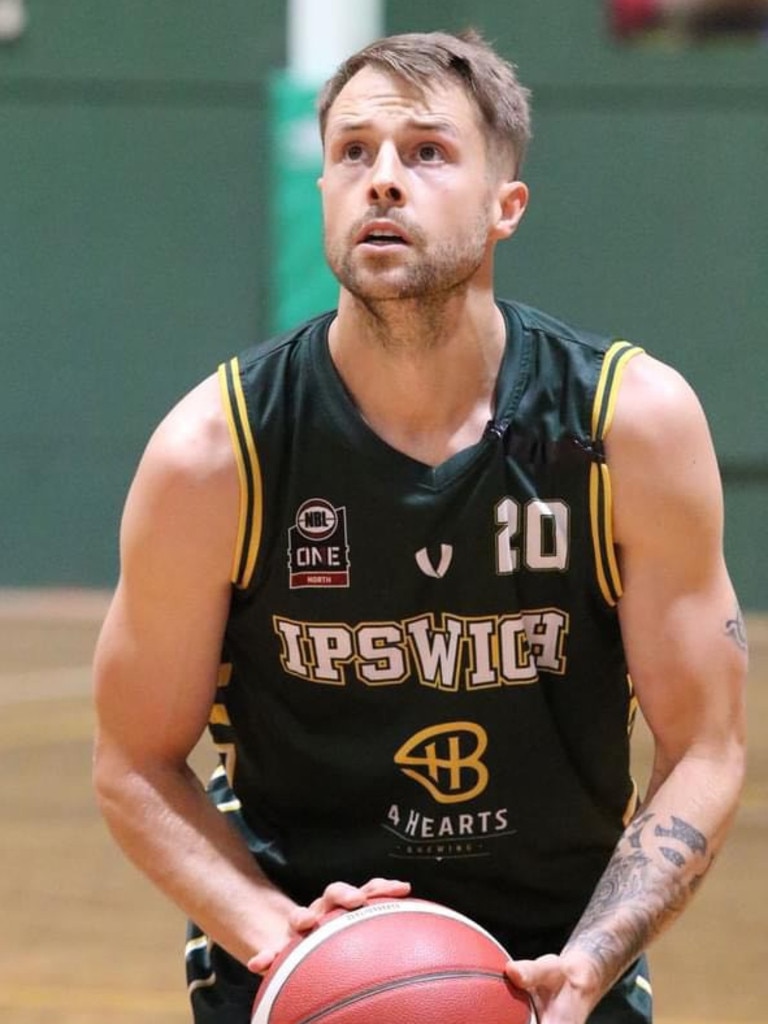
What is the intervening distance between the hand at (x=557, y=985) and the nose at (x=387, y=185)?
3.51 feet

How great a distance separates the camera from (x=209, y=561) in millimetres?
2746

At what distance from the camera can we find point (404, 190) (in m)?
2.64

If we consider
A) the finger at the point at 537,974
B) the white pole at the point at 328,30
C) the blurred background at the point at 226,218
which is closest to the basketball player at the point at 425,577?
the finger at the point at 537,974

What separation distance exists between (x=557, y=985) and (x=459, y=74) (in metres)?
1.32

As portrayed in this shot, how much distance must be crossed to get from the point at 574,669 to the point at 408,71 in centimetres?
93

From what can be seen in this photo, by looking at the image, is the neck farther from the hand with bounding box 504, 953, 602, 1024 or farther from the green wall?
the green wall

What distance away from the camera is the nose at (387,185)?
8.64ft

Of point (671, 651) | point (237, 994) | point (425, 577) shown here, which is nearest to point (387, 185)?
point (425, 577)

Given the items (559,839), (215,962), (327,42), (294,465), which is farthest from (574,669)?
(327,42)

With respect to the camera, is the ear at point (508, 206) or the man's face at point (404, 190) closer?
the man's face at point (404, 190)

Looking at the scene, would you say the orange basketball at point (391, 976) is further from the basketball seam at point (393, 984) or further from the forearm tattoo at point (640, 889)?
the forearm tattoo at point (640, 889)

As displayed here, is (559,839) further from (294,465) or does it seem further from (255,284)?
(255,284)

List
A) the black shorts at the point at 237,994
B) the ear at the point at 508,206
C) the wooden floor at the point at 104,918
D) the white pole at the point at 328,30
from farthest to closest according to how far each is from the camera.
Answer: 1. the white pole at the point at 328,30
2. the wooden floor at the point at 104,918
3. the black shorts at the point at 237,994
4. the ear at the point at 508,206

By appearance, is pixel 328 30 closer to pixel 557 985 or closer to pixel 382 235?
pixel 382 235
